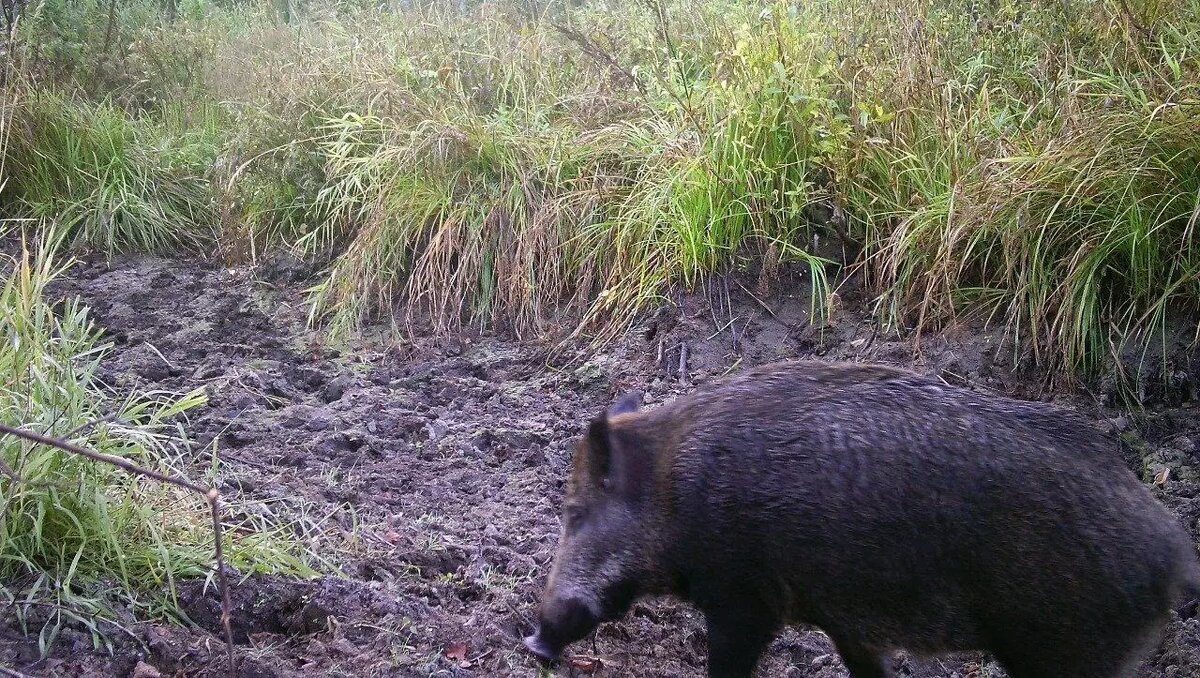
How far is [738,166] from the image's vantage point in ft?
17.6

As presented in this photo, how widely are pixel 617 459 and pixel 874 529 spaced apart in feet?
2.41

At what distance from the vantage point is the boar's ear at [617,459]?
2.96 meters

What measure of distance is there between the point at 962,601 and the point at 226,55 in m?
8.70

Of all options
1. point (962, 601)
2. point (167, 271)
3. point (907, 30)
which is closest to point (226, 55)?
point (167, 271)

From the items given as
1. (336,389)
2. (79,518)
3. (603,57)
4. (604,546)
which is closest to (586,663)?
(604,546)

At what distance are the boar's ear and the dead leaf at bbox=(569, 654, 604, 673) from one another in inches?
24.6

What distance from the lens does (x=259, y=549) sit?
3297mm

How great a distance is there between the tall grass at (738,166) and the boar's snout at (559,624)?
95.5 inches

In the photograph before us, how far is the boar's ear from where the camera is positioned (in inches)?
116

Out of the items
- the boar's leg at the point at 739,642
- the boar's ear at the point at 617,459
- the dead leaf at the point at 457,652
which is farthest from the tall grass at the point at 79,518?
the boar's leg at the point at 739,642

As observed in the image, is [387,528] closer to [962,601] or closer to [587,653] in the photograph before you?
[587,653]

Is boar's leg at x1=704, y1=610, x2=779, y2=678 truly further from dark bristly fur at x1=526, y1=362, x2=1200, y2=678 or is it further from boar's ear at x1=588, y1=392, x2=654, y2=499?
boar's ear at x1=588, y1=392, x2=654, y2=499

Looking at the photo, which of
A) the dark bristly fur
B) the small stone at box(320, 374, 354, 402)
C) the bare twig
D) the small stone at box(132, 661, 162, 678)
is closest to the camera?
the dark bristly fur

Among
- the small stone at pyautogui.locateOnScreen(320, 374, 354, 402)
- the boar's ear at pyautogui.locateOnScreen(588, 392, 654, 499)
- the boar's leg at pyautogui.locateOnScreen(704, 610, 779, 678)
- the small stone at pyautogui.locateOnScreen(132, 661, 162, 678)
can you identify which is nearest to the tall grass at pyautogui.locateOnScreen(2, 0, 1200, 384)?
the small stone at pyautogui.locateOnScreen(320, 374, 354, 402)
